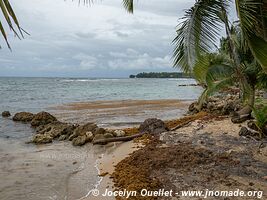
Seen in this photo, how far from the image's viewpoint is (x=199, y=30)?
222 inches

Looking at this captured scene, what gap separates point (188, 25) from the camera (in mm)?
5773

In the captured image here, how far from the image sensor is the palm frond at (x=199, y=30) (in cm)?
554

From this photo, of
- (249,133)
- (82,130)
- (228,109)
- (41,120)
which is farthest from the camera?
(41,120)

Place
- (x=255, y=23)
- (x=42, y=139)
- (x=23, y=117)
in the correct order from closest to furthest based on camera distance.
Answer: (x=255, y=23), (x=42, y=139), (x=23, y=117)

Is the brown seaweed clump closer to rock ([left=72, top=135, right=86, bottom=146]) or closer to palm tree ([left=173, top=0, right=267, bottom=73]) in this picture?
palm tree ([left=173, top=0, right=267, bottom=73])

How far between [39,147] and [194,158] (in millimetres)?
6222

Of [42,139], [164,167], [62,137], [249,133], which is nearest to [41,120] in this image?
[62,137]

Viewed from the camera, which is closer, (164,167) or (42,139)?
(164,167)

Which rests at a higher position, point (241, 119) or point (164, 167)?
point (241, 119)

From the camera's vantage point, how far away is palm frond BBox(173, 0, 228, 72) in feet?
18.2

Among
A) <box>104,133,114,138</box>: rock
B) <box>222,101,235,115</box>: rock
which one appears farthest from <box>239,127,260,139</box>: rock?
<box>222,101,235,115</box>: rock

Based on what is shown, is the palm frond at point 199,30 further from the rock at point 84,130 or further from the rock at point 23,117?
the rock at point 23,117

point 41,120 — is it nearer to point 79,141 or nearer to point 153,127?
point 79,141

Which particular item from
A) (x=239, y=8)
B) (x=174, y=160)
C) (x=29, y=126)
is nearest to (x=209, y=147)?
(x=174, y=160)
